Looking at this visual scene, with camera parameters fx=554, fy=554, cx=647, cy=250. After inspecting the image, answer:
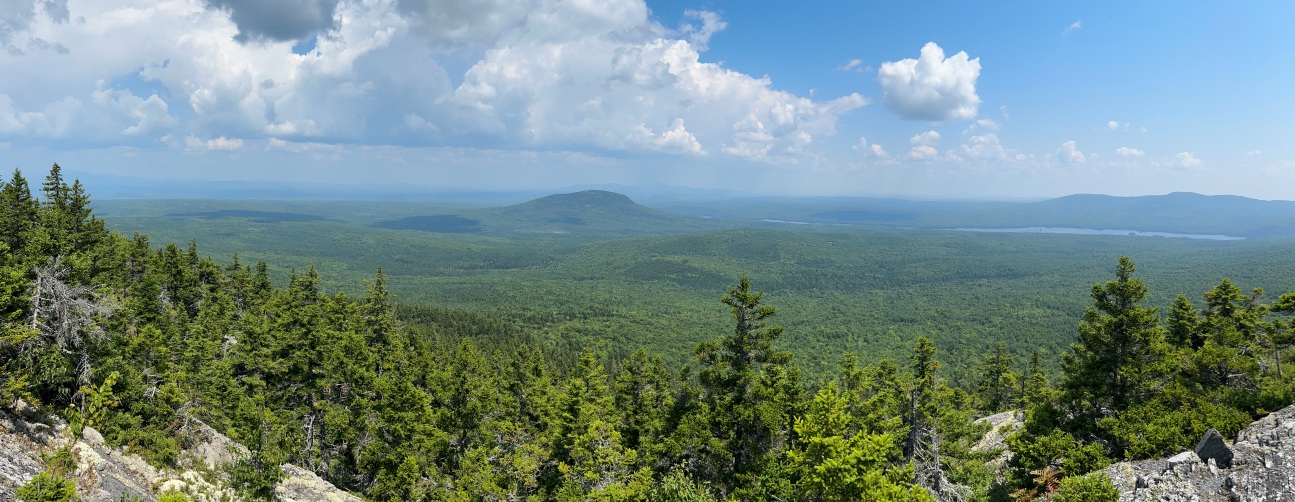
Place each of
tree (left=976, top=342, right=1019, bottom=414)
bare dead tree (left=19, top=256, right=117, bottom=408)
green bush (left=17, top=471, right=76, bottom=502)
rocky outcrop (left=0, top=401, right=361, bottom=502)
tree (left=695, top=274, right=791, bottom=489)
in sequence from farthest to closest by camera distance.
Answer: tree (left=976, top=342, right=1019, bottom=414), tree (left=695, top=274, right=791, bottom=489), bare dead tree (left=19, top=256, right=117, bottom=408), rocky outcrop (left=0, top=401, right=361, bottom=502), green bush (left=17, top=471, right=76, bottom=502)

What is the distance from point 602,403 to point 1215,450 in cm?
2721

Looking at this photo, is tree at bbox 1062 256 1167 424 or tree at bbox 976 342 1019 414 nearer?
tree at bbox 1062 256 1167 424

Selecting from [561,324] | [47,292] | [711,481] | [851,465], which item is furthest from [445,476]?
[561,324]

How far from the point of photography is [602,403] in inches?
1329

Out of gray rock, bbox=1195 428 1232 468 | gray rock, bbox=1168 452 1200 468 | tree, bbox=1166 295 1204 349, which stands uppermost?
tree, bbox=1166 295 1204 349

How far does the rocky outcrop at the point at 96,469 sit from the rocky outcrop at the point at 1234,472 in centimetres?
3298

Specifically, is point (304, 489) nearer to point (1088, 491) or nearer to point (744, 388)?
point (744, 388)

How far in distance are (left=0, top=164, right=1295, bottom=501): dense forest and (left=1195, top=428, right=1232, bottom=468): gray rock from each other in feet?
7.65

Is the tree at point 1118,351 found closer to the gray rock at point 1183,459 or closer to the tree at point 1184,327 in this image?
the gray rock at point 1183,459

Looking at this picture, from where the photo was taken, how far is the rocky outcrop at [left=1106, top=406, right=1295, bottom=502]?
1839cm

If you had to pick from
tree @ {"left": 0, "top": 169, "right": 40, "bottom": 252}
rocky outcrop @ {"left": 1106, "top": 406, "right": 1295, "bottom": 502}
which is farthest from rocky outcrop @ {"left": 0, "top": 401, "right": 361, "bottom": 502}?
rocky outcrop @ {"left": 1106, "top": 406, "right": 1295, "bottom": 502}

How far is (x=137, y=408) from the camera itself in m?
22.9

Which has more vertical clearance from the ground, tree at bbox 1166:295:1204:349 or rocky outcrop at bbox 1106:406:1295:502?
tree at bbox 1166:295:1204:349

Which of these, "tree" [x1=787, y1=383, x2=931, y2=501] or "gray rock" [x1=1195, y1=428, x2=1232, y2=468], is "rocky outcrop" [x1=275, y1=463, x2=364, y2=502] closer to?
"tree" [x1=787, y1=383, x2=931, y2=501]
